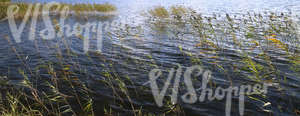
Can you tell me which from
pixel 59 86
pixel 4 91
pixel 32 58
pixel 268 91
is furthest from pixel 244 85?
pixel 32 58

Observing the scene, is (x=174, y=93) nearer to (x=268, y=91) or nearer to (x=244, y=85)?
(x=244, y=85)

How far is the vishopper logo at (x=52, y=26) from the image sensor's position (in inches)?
514

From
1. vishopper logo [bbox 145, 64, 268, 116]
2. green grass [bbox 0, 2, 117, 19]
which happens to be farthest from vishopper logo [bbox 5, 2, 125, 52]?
vishopper logo [bbox 145, 64, 268, 116]

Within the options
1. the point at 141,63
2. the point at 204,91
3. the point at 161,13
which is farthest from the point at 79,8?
the point at 204,91

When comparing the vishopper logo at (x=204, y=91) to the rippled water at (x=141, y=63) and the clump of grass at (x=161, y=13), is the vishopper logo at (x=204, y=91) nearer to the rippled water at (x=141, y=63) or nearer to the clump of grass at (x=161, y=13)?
the rippled water at (x=141, y=63)

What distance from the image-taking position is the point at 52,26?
16.8m

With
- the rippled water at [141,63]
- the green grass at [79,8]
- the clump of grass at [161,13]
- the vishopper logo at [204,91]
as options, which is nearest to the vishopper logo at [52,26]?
the green grass at [79,8]

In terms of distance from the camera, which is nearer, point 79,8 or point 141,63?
point 141,63

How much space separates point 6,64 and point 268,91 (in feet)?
30.2

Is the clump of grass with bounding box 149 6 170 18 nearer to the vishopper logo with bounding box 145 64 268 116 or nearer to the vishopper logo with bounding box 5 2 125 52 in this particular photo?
the vishopper logo with bounding box 5 2 125 52

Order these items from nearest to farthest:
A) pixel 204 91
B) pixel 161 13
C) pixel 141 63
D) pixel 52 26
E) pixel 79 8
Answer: pixel 204 91 < pixel 141 63 < pixel 52 26 < pixel 161 13 < pixel 79 8

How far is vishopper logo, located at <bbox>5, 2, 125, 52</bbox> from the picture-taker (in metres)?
13.1

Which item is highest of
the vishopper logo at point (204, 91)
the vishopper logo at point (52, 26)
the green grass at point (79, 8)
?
the green grass at point (79, 8)

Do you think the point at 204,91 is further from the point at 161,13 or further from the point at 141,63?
the point at 161,13
